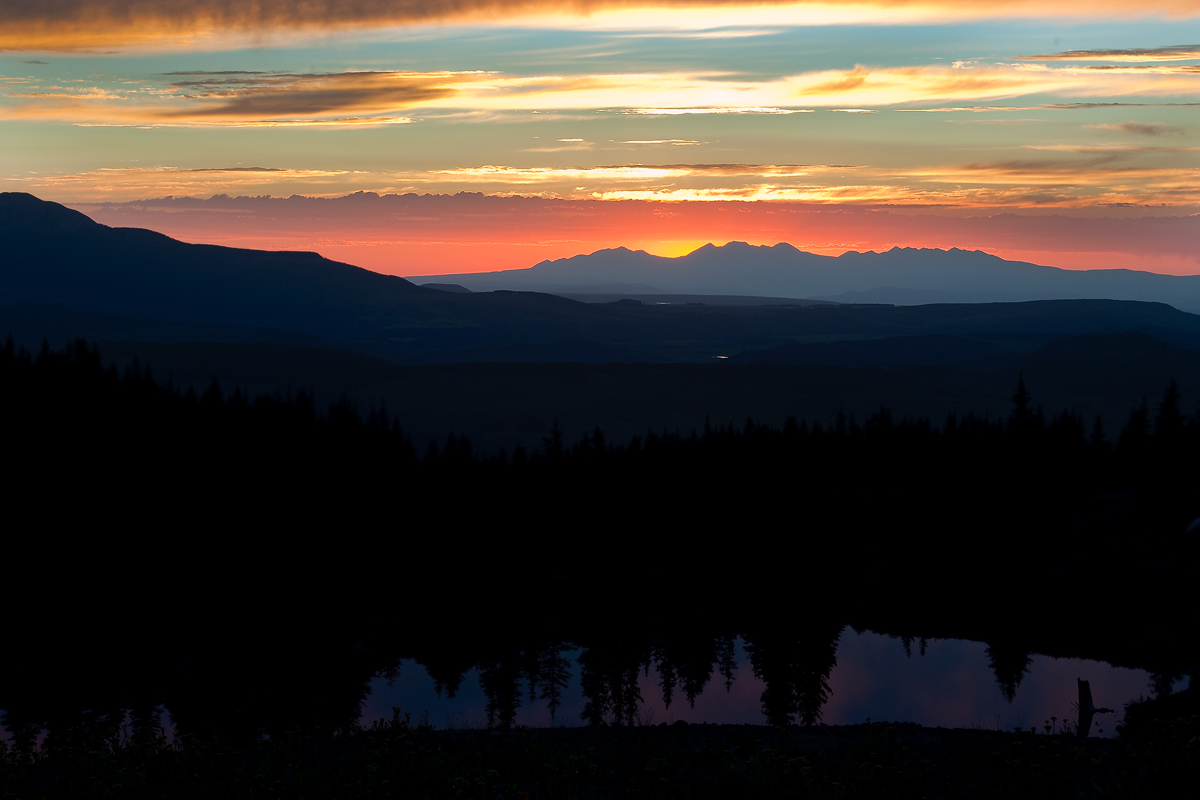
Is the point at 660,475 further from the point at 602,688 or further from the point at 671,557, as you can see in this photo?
the point at 602,688

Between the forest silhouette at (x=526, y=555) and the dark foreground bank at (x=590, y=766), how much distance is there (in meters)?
7.45

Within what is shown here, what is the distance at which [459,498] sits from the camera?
87.1m

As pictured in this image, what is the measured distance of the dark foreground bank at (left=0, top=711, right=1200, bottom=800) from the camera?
75.2 ft

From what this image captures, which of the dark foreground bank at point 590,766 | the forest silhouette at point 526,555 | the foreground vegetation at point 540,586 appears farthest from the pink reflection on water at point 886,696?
the dark foreground bank at point 590,766

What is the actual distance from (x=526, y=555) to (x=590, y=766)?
2067 inches

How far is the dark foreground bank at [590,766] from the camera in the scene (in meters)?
22.9

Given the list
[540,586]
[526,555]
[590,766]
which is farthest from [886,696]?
[526,555]

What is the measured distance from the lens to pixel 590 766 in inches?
971

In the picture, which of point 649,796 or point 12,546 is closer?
point 649,796

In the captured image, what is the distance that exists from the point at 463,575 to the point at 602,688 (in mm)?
26284

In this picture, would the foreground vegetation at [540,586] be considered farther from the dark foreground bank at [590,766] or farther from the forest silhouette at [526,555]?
the forest silhouette at [526,555]

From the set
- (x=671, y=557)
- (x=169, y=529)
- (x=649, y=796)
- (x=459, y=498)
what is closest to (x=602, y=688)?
(x=649, y=796)

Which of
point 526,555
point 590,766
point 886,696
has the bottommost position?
point 526,555

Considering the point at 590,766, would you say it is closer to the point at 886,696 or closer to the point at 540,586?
the point at 886,696
